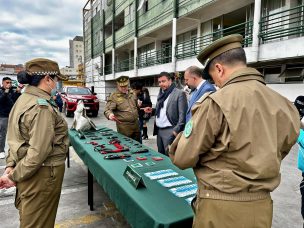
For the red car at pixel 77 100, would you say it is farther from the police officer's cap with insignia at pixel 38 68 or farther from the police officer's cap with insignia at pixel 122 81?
the police officer's cap with insignia at pixel 38 68

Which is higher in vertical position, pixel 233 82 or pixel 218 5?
pixel 218 5

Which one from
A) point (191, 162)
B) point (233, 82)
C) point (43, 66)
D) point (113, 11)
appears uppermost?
point (113, 11)

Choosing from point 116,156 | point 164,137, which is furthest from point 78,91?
point 116,156

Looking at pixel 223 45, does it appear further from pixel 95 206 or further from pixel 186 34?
pixel 186 34

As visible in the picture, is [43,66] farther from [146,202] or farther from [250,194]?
[250,194]

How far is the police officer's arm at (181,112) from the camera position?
10.6 ft

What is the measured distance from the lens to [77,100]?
12.1m

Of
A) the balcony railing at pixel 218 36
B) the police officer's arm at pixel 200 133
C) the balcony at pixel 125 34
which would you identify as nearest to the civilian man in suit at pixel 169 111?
the police officer's arm at pixel 200 133

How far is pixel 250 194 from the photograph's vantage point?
1.18 metres

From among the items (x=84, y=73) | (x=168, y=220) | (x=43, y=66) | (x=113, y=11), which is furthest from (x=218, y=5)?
(x=84, y=73)

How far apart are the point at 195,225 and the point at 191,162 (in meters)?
0.36

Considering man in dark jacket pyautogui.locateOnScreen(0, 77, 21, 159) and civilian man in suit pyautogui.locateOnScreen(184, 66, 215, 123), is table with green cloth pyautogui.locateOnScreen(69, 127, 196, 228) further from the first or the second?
man in dark jacket pyautogui.locateOnScreen(0, 77, 21, 159)

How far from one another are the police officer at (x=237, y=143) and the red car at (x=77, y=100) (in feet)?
37.6

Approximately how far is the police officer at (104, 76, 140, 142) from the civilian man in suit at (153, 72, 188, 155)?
0.75 metres
